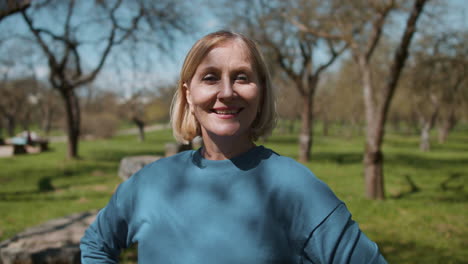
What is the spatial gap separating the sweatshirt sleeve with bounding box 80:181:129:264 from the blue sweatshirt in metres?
0.05

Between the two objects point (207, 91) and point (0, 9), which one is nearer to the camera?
point (207, 91)

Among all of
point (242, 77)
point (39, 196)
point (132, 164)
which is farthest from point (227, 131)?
point (39, 196)

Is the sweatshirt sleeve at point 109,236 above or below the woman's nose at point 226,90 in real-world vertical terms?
below

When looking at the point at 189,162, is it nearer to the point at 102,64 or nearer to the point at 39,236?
the point at 39,236

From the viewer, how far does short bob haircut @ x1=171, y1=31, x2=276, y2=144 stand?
4.30ft

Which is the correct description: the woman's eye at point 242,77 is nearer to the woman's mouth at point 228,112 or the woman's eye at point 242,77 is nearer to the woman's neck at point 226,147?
the woman's mouth at point 228,112

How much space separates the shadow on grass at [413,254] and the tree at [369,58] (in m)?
2.60

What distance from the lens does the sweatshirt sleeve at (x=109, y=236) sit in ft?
4.69

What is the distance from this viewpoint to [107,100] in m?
50.6

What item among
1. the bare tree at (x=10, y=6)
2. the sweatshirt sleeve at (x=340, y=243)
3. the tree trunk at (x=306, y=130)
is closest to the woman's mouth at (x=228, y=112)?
the sweatshirt sleeve at (x=340, y=243)

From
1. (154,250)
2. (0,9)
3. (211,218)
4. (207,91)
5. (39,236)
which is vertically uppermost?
(0,9)

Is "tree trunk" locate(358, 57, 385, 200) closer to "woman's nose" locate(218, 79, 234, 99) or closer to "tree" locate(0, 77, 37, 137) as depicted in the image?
"woman's nose" locate(218, 79, 234, 99)

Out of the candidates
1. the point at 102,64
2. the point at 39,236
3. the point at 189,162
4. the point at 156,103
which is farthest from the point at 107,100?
the point at 189,162

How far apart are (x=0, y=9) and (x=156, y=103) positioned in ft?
126
